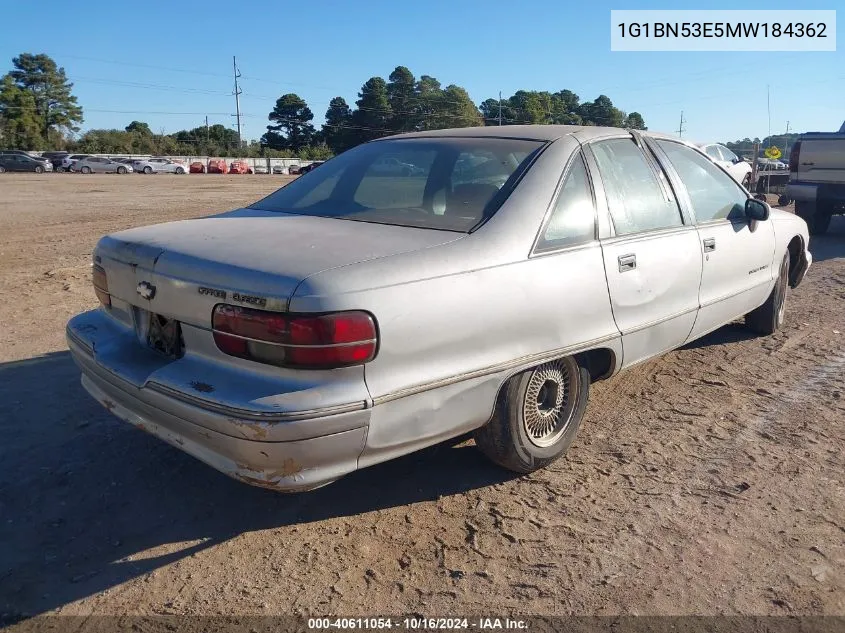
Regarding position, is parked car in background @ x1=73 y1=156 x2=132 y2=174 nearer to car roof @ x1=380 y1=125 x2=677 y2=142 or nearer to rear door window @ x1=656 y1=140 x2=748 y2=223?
car roof @ x1=380 y1=125 x2=677 y2=142

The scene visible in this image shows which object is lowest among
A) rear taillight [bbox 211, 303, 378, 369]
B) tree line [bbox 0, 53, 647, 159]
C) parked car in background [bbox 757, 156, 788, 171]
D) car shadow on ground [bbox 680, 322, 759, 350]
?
car shadow on ground [bbox 680, 322, 759, 350]

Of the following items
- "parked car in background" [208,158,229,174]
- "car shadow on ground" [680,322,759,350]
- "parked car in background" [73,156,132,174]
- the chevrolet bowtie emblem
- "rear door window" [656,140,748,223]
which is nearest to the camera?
the chevrolet bowtie emblem

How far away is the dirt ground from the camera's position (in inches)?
101

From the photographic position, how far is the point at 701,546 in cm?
285

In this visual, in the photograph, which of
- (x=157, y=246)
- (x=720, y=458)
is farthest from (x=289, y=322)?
(x=720, y=458)

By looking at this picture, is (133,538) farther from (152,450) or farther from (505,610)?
(505,610)

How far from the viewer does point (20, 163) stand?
159 ft

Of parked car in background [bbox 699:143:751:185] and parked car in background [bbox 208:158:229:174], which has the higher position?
parked car in background [bbox 208:158:229:174]

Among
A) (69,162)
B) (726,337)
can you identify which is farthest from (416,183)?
(69,162)

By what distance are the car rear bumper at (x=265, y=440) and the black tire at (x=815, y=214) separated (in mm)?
11425

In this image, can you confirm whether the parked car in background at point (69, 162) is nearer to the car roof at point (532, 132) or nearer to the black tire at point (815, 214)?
the black tire at point (815, 214)

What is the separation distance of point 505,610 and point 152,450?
2055mm

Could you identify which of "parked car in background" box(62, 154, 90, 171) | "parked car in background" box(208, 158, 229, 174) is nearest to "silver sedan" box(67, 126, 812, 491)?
"parked car in background" box(62, 154, 90, 171)

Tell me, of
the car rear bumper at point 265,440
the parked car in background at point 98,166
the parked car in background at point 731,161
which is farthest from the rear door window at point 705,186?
the parked car in background at point 98,166
